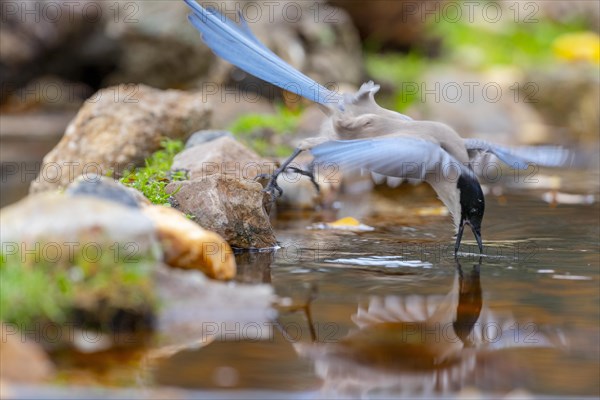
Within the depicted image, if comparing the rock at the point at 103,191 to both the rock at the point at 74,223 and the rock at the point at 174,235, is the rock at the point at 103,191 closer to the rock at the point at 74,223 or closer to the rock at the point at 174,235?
the rock at the point at 174,235

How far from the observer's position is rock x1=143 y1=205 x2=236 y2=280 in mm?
3715

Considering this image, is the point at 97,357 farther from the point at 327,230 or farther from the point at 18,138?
the point at 18,138

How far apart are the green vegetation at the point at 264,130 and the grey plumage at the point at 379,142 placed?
1.72 metres

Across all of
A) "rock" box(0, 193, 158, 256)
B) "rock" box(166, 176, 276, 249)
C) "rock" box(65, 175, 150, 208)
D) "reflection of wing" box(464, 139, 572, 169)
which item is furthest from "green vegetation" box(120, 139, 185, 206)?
"reflection of wing" box(464, 139, 572, 169)

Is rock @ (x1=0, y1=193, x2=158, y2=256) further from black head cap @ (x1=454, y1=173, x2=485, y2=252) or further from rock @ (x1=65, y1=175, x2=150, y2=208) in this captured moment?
black head cap @ (x1=454, y1=173, x2=485, y2=252)

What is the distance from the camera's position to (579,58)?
41.5 ft

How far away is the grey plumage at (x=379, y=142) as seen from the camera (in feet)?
14.1

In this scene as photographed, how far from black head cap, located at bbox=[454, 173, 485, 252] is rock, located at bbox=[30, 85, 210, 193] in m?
2.25

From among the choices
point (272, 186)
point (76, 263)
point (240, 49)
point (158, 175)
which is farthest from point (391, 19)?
point (76, 263)

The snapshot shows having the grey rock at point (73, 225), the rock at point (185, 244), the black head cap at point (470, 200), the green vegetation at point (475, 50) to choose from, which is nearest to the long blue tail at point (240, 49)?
the black head cap at point (470, 200)

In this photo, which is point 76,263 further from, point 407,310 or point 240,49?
point 240,49

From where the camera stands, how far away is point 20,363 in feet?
9.34

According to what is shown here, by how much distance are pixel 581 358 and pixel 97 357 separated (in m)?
1.61

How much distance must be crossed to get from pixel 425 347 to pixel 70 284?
1256mm
